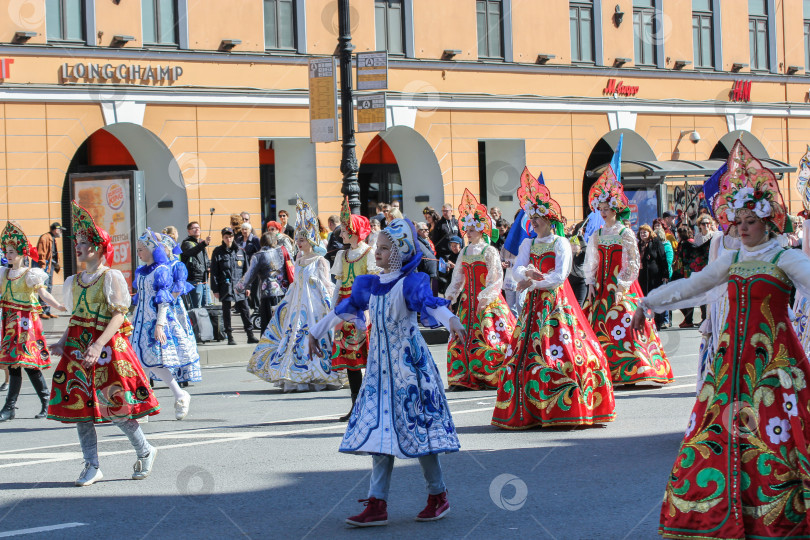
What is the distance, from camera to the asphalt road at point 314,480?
20.8ft

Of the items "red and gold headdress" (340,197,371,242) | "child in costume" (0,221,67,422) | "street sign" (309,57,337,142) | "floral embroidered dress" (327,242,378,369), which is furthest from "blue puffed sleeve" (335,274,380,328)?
"street sign" (309,57,337,142)

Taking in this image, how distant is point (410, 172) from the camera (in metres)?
28.2

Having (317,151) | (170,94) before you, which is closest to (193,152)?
(170,94)

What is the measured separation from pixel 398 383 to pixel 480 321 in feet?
18.7

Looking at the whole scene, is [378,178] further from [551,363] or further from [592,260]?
[551,363]

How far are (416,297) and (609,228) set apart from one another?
5685 mm

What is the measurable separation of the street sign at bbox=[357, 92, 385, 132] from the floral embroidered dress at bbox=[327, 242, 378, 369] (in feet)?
25.0

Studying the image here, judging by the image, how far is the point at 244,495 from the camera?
7199 mm

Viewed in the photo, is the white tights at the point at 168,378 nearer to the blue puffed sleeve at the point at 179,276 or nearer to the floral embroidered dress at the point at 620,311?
the blue puffed sleeve at the point at 179,276

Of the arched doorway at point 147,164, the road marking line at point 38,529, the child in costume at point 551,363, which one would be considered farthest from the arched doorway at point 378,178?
the road marking line at point 38,529

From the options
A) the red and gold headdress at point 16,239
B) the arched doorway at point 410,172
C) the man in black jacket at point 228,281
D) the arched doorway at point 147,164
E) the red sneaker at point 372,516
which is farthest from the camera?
the arched doorway at point 410,172

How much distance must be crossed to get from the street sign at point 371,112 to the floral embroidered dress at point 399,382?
11.8 meters

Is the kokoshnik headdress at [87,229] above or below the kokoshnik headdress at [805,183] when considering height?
below

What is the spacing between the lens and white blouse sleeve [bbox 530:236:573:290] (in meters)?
9.44
